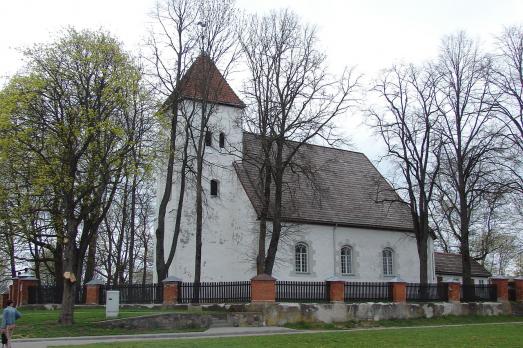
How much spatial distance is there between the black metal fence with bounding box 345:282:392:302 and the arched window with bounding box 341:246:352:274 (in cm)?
919

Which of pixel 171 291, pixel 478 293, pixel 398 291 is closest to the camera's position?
Answer: pixel 171 291

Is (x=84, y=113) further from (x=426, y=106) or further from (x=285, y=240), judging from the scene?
(x=426, y=106)

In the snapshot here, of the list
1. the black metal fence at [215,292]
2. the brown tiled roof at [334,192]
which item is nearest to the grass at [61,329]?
the black metal fence at [215,292]

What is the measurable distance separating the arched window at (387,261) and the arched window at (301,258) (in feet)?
20.1

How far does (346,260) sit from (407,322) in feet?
35.4

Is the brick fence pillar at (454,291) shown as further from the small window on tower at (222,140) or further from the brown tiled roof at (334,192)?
the small window on tower at (222,140)

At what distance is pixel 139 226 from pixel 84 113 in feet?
94.2

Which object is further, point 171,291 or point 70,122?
point 171,291

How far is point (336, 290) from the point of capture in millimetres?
24812

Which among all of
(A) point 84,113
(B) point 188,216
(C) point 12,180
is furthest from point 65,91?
(B) point 188,216

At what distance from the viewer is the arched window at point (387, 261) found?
3809 cm

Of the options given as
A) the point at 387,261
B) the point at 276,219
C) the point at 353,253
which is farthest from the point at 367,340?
the point at 387,261

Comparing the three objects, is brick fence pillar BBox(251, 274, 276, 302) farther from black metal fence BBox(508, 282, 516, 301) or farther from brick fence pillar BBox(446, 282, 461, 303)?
black metal fence BBox(508, 282, 516, 301)

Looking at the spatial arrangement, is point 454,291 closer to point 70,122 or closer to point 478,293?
point 478,293
